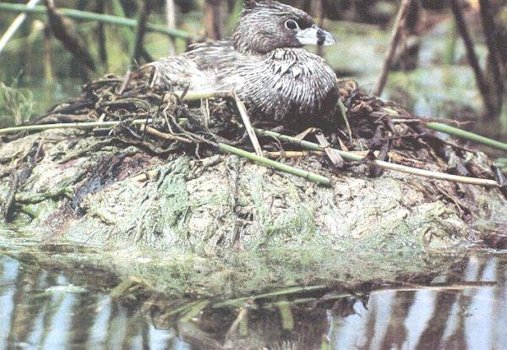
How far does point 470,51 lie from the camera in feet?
27.6

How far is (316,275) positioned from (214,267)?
0.49m

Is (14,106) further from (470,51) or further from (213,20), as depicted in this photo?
(470,51)

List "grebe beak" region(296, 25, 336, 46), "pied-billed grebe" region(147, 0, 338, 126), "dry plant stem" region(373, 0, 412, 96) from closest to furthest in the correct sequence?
1. "pied-billed grebe" region(147, 0, 338, 126)
2. "grebe beak" region(296, 25, 336, 46)
3. "dry plant stem" region(373, 0, 412, 96)

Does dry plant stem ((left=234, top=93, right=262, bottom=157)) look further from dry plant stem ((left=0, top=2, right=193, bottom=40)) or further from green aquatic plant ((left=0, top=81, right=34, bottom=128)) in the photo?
dry plant stem ((left=0, top=2, right=193, bottom=40))

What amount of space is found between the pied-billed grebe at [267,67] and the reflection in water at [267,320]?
1502 mm

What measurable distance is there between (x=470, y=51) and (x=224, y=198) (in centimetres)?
360

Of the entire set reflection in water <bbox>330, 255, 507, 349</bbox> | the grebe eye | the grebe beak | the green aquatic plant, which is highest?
the grebe eye

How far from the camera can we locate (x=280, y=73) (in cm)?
602

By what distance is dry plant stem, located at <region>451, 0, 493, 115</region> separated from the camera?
26.8 feet

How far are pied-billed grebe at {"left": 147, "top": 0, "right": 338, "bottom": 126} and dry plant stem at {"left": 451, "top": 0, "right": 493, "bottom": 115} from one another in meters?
2.06

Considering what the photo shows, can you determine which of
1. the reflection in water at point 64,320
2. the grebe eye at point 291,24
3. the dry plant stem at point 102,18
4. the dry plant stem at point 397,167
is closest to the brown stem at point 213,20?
the dry plant stem at point 102,18

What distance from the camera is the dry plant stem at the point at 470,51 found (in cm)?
816

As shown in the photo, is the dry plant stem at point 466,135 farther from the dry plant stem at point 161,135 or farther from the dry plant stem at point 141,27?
the dry plant stem at point 141,27

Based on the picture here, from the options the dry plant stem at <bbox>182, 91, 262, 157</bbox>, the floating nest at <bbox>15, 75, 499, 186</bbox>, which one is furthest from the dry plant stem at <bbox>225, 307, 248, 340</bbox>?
the floating nest at <bbox>15, 75, 499, 186</bbox>
